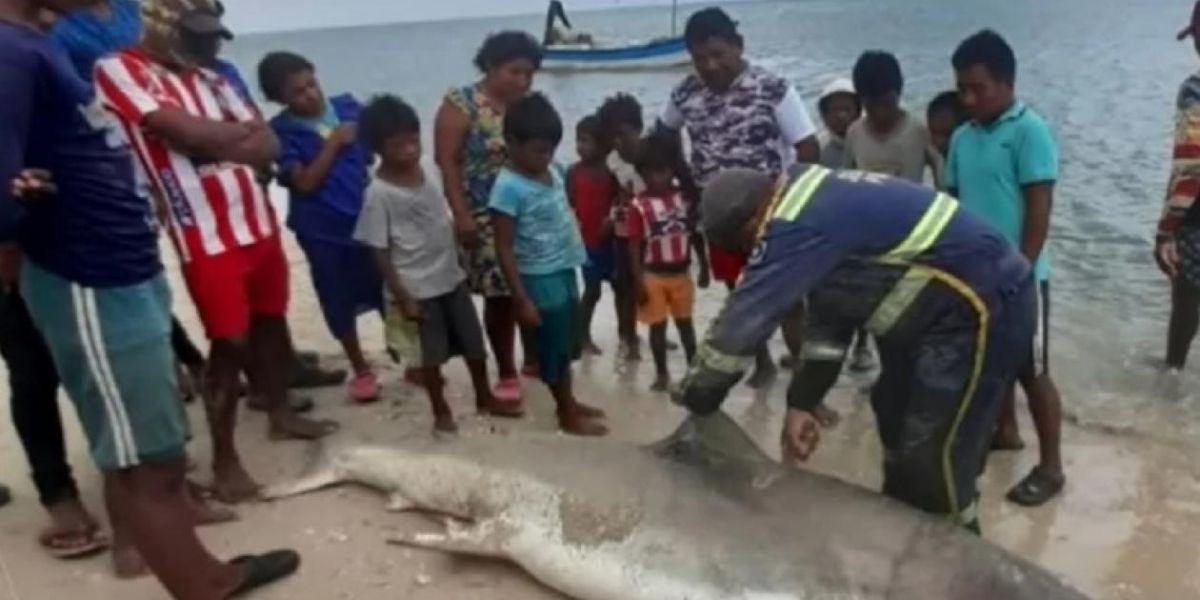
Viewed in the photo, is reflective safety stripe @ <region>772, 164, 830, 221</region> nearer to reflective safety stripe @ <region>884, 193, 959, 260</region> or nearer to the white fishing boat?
reflective safety stripe @ <region>884, 193, 959, 260</region>

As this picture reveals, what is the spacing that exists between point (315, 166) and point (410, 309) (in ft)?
3.11

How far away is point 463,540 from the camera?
4.83 meters

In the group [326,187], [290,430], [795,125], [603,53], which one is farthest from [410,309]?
[603,53]

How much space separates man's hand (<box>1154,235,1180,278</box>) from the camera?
7.11m

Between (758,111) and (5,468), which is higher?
(758,111)

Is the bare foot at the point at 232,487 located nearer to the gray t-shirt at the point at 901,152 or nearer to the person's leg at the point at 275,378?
the person's leg at the point at 275,378

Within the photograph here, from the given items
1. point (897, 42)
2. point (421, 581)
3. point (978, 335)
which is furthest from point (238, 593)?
point (897, 42)

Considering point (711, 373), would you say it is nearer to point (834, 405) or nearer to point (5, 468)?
point (834, 405)

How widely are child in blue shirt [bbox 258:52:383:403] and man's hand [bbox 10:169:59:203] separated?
2763mm

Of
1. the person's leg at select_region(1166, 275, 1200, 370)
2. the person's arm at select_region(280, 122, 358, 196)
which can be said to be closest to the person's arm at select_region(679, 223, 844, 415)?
the person's arm at select_region(280, 122, 358, 196)

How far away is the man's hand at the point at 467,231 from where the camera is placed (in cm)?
615

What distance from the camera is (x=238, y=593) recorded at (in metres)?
4.39

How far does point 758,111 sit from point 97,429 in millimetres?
3719

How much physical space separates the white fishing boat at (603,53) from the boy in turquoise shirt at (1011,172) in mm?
37720
